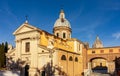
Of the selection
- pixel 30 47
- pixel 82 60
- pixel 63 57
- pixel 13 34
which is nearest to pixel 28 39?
pixel 30 47

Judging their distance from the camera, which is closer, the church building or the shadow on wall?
the shadow on wall

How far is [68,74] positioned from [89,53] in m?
11.7

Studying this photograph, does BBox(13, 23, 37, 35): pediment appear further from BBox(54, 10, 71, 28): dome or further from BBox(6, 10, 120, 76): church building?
BBox(54, 10, 71, 28): dome

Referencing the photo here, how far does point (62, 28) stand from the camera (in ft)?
161

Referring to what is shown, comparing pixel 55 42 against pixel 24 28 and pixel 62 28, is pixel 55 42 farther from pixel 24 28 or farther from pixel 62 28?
pixel 62 28

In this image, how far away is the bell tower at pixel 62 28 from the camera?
159 feet

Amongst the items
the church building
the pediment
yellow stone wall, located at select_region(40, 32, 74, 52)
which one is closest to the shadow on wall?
the church building

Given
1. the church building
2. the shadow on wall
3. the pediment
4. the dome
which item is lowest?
the shadow on wall

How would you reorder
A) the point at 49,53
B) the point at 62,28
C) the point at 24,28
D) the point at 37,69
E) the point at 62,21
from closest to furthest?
the point at 49,53
the point at 37,69
the point at 24,28
the point at 62,28
the point at 62,21

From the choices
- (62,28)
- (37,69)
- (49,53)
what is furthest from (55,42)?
(62,28)

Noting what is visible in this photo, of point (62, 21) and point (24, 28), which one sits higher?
point (62, 21)

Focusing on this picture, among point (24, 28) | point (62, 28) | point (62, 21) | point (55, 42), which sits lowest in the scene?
point (55, 42)

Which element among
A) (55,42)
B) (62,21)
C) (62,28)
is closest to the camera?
(55,42)

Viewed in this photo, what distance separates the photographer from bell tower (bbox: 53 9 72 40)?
48475 millimetres
